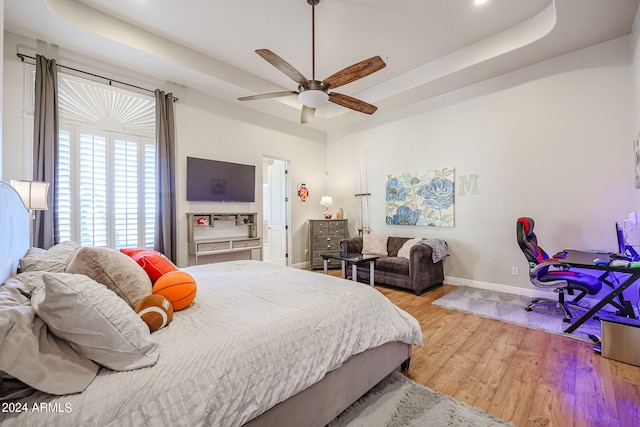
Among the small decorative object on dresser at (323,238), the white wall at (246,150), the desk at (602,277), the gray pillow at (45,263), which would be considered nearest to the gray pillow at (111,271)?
the gray pillow at (45,263)

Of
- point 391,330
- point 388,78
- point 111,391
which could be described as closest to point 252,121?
point 388,78

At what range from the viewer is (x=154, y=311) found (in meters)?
A: 1.20

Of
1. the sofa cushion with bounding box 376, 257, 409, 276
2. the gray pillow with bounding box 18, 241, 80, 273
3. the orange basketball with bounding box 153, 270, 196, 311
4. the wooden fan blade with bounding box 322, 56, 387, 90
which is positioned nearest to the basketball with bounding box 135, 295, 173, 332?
the orange basketball with bounding box 153, 270, 196, 311

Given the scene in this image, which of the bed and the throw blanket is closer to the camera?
the bed

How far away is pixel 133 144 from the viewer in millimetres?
3729

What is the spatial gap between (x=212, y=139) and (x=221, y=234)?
5.29 ft

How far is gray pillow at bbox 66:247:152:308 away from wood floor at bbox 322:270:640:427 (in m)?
1.89

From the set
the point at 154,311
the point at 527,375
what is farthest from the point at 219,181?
the point at 527,375

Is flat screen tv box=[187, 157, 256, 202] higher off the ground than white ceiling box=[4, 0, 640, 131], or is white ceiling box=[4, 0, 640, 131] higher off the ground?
white ceiling box=[4, 0, 640, 131]

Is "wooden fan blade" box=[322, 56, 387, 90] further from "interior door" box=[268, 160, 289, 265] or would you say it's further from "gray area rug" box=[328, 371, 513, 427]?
"interior door" box=[268, 160, 289, 265]

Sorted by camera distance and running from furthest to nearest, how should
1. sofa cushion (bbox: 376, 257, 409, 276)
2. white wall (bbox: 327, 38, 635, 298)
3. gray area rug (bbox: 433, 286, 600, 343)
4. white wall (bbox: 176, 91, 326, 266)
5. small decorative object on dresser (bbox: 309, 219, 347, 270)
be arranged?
small decorative object on dresser (bbox: 309, 219, 347, 270), white wall (bbox: 176, 91, 326, 266), sofa cushion (bbox: 376, 257, 409, 276), white wall (bbox: 327, 38, 635, 298), gray area rug (bbox: 433, 286, 600, 343)

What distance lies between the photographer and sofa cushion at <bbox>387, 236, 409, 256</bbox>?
470cm

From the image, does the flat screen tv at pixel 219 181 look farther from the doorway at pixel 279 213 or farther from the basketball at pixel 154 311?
the basketball at pixel 154 311

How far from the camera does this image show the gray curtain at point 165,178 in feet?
12.4
